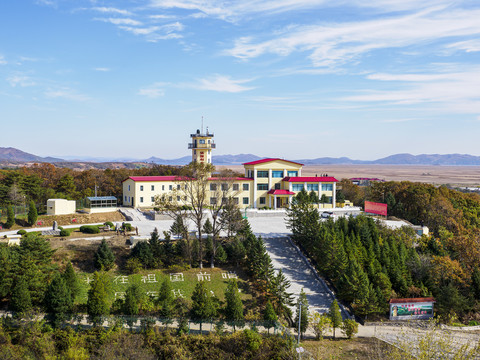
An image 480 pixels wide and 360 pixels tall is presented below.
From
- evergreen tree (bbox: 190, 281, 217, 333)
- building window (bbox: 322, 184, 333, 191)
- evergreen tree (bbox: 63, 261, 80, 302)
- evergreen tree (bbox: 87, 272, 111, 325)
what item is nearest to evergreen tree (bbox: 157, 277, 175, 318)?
evergreen tree (bbox: 190, 281, 217, 333)

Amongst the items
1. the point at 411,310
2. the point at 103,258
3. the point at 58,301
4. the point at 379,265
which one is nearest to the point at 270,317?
the point at 411,310

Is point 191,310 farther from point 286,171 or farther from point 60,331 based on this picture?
point 286,171

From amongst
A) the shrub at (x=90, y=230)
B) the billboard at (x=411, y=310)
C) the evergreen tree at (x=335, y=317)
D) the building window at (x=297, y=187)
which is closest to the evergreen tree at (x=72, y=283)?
the shrub at (x=90, y=230)

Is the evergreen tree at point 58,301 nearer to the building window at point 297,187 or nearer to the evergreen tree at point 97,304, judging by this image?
the evergreen tree at point 97,304

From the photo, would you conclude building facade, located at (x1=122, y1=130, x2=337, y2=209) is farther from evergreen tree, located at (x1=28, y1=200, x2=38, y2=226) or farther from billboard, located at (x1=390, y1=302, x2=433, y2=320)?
billboard, located at (x1=390, y1=302, x2=433, y2=320)

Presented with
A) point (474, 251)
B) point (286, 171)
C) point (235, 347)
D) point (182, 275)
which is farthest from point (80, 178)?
point (474, 251)

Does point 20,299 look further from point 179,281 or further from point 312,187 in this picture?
point 312,187
